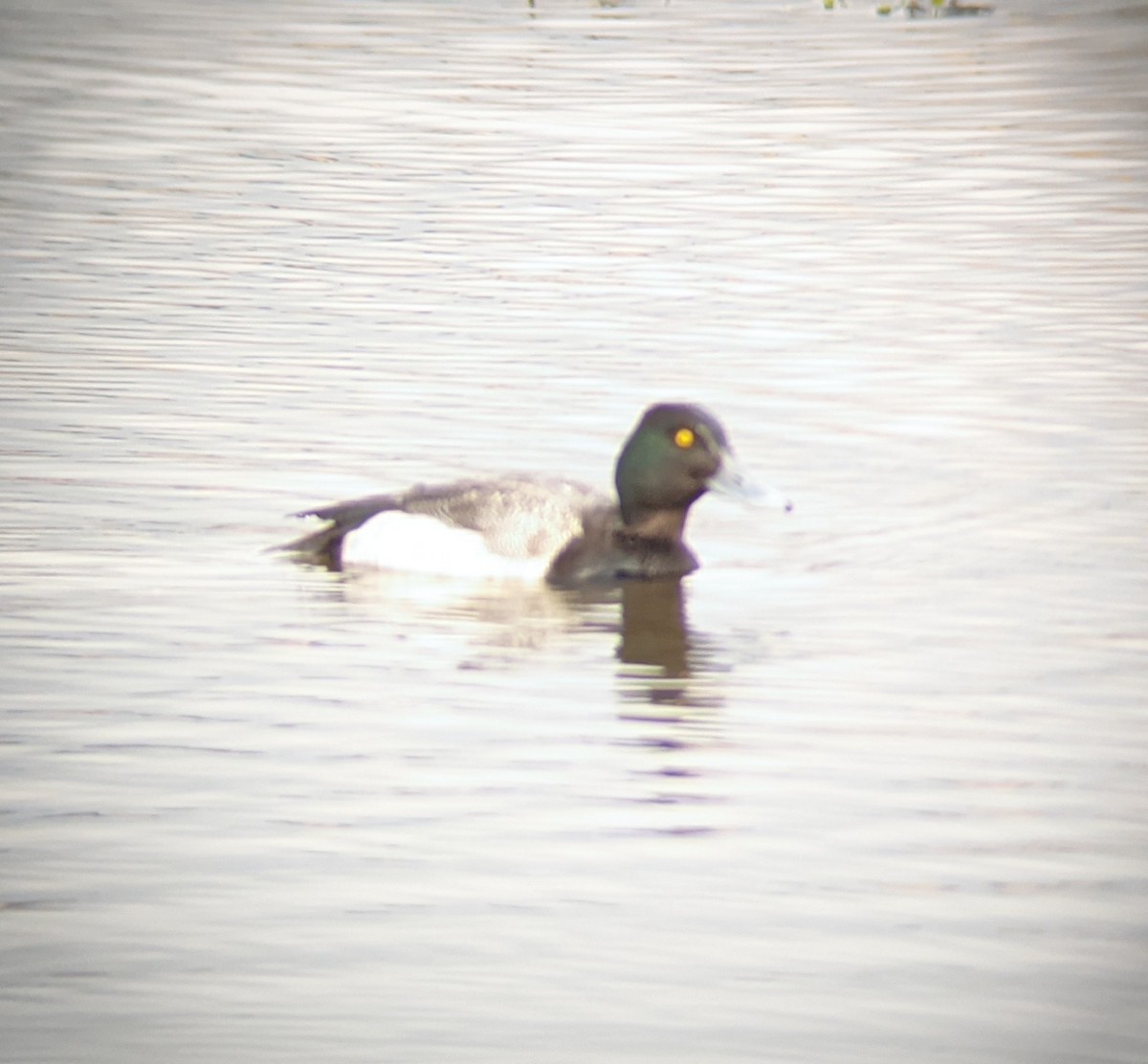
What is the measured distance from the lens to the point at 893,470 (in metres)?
13.5

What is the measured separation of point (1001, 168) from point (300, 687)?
15742 mm

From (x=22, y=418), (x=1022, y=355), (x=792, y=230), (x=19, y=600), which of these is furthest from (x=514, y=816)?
(x=792, y=230)

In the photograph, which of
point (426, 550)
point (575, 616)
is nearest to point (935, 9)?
point (426, 550)

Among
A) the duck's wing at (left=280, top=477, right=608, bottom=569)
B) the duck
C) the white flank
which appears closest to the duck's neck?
the duck

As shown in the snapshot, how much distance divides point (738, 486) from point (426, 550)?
58.9 inches

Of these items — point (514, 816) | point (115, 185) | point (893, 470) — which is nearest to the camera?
point (514, 816)

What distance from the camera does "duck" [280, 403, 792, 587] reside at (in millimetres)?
11625

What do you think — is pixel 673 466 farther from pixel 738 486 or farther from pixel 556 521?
pixel 556 521

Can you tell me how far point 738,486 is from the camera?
1194 centimetres

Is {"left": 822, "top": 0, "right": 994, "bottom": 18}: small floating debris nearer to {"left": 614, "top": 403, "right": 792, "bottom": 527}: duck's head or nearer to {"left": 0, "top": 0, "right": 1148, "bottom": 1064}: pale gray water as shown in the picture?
{"left": 0, "top": 0, "right": 1148, "bottom": 1064}: pale gray water

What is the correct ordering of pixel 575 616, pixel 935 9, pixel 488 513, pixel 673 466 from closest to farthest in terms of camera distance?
pixel 575 616 → pixel 488 513 → pixel 673 466 → pixel 935 9

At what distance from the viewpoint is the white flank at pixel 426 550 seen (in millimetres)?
11594

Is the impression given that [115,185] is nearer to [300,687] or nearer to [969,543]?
[969,543]

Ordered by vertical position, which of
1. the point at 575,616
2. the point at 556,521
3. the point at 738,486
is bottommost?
the point at 575,616
